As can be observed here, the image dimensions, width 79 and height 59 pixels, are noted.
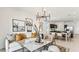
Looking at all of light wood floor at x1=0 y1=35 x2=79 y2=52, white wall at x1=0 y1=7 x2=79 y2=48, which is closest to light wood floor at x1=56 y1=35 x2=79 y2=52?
light wood floor at x1=0 y1=35 x2=79 y2=52

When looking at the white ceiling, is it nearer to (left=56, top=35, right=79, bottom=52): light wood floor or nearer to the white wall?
the white wall

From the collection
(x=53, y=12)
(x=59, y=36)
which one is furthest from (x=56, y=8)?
(x=59, y=36)

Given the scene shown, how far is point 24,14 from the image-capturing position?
1.57 metres

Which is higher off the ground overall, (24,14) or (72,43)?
(24,14)

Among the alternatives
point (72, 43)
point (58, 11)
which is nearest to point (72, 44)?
point (72, 43)

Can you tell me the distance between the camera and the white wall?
1.56 metres

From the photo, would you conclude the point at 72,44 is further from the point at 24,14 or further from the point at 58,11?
the point at 24,14

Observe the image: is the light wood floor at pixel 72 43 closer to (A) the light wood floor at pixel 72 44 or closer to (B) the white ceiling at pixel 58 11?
(A) the light wood floor at pixel 72 44

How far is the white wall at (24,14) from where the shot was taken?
1559 mm

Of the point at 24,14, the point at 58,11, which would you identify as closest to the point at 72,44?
the point at 58,11

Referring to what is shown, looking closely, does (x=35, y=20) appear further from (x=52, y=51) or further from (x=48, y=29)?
(x=52, y=51)
